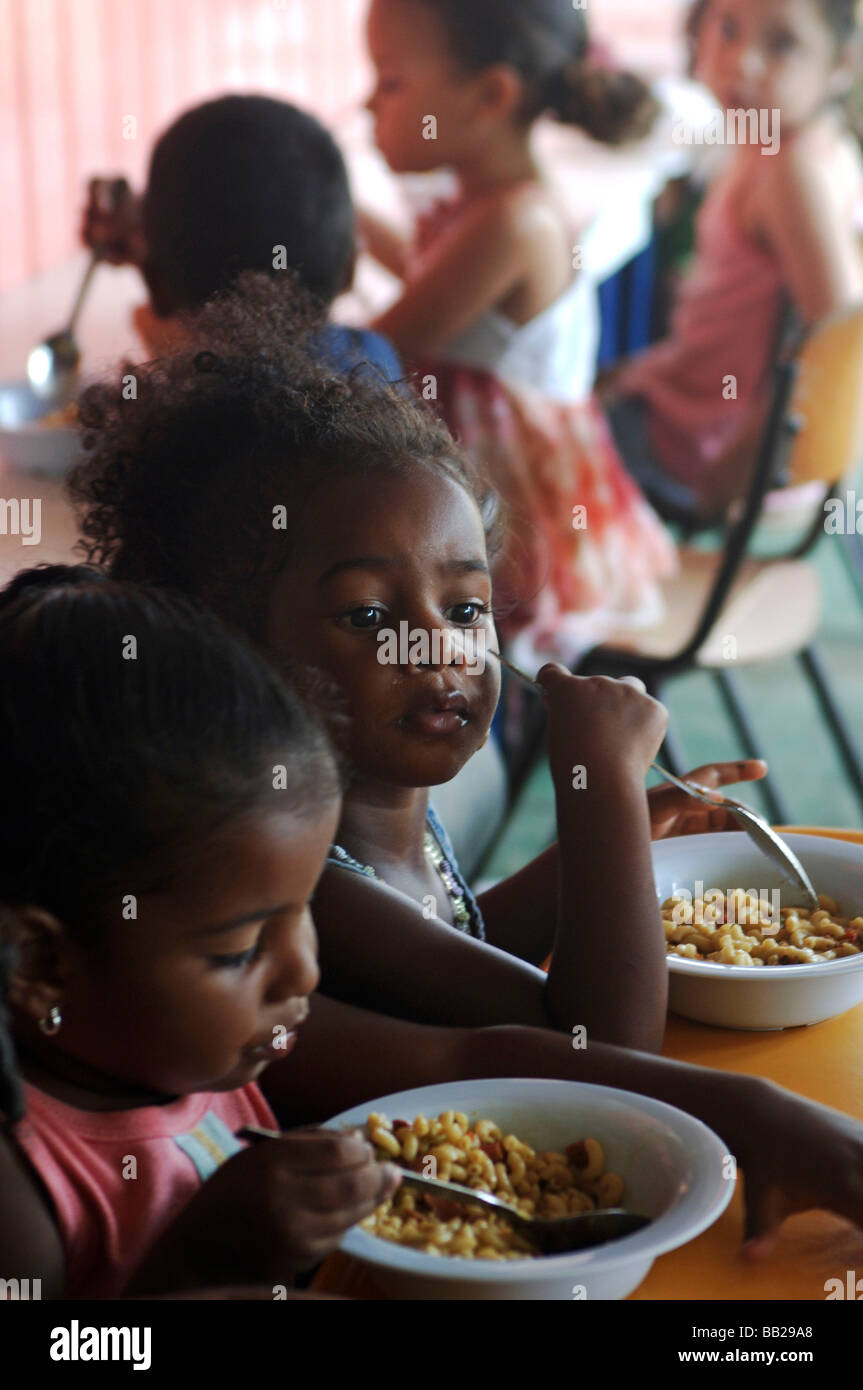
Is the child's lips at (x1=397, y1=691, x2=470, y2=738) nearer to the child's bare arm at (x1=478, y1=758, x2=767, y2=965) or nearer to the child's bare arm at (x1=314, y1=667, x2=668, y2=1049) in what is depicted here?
the child's bare arm at (x1=314, y1=667, x2=668, y2=1049)

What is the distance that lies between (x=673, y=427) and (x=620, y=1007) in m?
2.10

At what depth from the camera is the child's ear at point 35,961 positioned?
0.58 meters

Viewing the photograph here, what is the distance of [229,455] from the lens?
0.93 meters

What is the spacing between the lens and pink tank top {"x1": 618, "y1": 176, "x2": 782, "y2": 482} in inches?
108

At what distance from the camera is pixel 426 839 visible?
102 centimetres

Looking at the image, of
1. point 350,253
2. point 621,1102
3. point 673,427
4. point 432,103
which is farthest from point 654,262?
point 621,1102

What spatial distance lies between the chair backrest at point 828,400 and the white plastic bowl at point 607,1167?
1567mm

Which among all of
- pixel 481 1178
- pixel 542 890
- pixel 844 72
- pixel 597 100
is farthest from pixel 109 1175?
pixel 844 72

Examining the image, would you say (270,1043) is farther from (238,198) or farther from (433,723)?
(238,198)

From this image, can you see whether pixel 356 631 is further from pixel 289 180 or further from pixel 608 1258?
pixel 289 180

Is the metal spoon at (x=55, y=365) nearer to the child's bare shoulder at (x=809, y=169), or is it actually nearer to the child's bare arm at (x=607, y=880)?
the child's bare shoulder at (x=809, y=169)

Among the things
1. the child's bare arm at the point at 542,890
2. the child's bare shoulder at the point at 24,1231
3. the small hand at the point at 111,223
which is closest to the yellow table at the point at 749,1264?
the child's bare shoulder at the point at 24,1231

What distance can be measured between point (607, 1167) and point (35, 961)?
27 cm

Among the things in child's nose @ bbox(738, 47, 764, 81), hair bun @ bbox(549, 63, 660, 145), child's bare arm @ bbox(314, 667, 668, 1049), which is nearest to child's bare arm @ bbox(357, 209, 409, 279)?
hair bun @ bbox(549, 63, 660, 145)
